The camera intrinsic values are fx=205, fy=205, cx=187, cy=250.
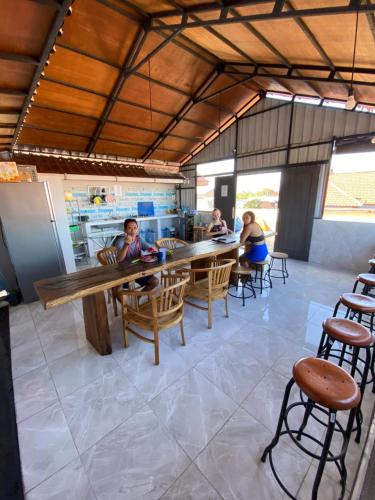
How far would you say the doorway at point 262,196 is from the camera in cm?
560

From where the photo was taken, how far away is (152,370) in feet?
6.20

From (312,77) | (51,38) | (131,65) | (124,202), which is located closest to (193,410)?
(51,38)

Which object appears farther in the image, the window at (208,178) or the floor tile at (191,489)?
the window at (208,178)

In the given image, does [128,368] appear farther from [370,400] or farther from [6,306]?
[6,306]

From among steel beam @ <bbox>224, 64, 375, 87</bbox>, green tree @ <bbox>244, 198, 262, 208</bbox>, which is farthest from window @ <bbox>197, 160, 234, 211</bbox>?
steel beam @ <bbox>224, 64, 375, 87</bbox>

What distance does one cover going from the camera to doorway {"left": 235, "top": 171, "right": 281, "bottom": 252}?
5.60m

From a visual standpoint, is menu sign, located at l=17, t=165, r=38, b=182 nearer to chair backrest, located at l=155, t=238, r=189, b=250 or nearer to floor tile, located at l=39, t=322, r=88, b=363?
chair backrest, located at l=155, t=238, r=189, b=250

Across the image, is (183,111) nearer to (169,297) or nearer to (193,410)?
(169,297)

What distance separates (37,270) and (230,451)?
11.3 feet

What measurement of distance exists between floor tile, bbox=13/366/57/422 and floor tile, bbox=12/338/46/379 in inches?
2.9

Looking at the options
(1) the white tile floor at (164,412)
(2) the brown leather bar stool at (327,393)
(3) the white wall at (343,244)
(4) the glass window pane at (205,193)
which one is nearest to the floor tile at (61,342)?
(1) the white tile floor at (164,412)

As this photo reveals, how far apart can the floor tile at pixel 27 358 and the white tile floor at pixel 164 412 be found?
0.01 metres

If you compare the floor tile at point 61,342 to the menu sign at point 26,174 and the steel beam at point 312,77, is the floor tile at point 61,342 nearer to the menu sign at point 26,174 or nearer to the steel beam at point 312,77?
the menu sign at point 26,174

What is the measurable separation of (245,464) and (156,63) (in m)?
5.69
